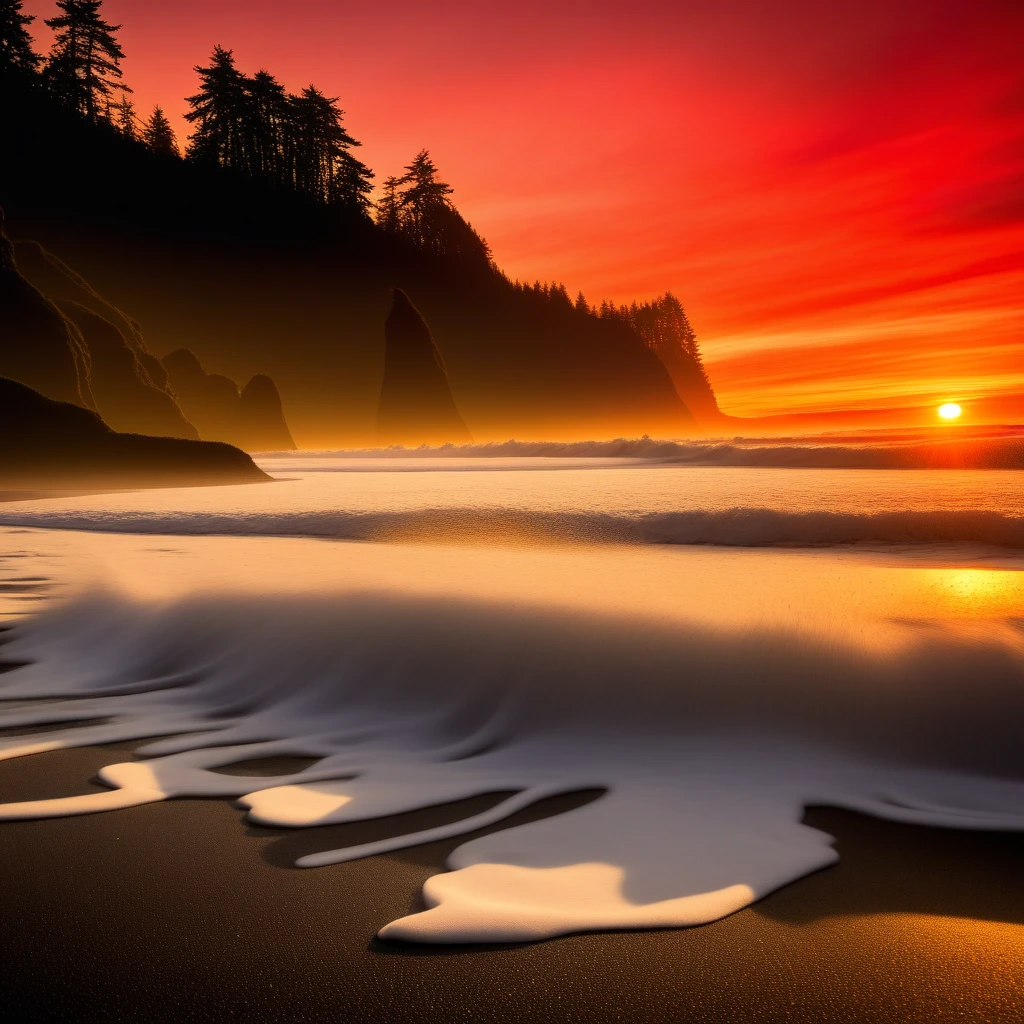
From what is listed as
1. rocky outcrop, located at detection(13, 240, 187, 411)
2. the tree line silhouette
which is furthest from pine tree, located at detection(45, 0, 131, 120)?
rocky outcrop, located at detection(13, 240, 187, 411)

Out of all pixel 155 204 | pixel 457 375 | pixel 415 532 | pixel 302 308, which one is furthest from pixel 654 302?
pixel 415 532

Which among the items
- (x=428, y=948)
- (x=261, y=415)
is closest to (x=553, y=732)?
(x=428, y=948)

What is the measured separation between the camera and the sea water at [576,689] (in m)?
1.95

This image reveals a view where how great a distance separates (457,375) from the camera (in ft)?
201

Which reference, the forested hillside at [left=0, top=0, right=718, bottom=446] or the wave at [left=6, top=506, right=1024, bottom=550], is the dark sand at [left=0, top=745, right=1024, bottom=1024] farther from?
the forested hillside at [left=0, top=0, right=718, bottom=446]

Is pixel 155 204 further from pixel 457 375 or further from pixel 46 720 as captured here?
pixel 46 720

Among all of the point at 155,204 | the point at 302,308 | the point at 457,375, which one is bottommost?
the point at 457,375

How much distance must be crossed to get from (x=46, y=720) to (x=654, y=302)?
91.6 metres

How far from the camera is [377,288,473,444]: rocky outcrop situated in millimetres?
45094

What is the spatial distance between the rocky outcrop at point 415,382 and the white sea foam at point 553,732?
42077 millimetres

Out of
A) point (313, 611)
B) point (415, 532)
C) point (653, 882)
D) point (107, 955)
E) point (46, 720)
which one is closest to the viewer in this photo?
point (107, 955)

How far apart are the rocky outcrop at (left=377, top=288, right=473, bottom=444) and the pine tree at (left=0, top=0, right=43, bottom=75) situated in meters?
31.4

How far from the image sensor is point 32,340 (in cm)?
1584

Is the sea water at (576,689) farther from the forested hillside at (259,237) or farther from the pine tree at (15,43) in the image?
the pine tree at (15,43)
